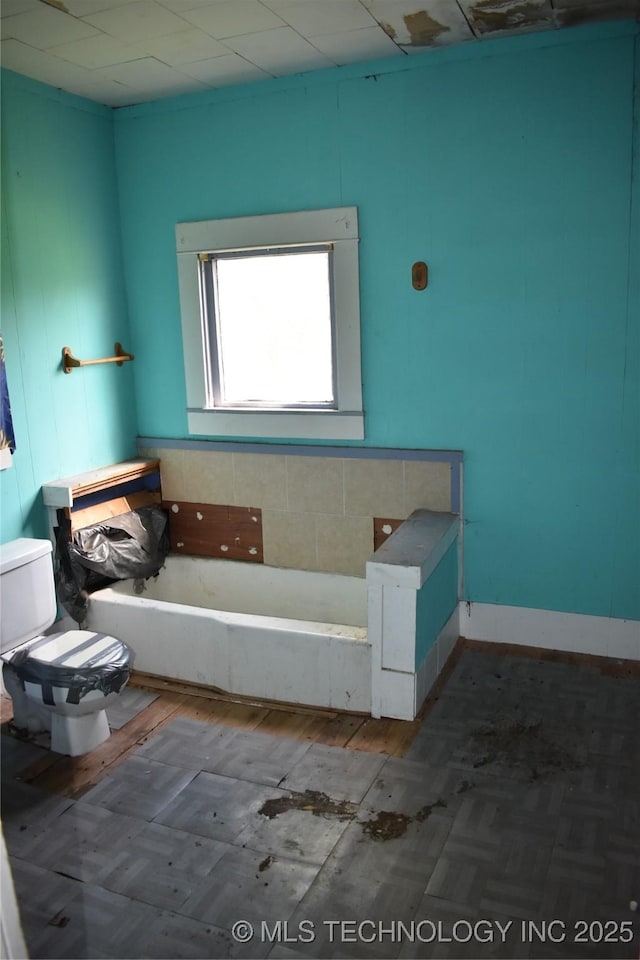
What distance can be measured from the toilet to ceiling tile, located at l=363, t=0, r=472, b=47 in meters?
2.33

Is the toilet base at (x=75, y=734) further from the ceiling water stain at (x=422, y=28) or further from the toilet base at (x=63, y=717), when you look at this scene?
the ceiling water stain at (x=422, y=28)

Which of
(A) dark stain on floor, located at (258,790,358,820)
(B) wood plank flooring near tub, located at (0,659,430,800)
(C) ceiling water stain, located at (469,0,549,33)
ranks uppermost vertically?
(C) ceiling water stain, located at (469,0,549,33)

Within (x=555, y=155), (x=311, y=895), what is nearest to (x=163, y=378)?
(x=555, y=155)

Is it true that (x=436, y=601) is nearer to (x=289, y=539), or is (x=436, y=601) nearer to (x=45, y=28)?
(x=289, y=539)

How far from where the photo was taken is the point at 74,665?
270 cm

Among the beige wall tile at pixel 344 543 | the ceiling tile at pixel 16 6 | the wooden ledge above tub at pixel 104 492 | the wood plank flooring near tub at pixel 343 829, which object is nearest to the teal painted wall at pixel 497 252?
the beige wall tile at pixel 344 543

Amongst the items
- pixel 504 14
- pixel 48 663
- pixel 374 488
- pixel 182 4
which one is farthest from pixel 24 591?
pixel 504 14

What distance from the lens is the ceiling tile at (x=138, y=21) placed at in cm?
262

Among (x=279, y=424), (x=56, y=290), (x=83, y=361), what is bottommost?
(x=279, y=424)

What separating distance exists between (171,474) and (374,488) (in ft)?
3.72

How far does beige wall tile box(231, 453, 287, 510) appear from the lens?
3713 millimetres

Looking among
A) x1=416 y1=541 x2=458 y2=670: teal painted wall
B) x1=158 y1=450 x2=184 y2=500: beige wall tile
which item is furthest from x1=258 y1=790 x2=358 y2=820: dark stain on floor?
x1=158 y1=450 x2=184 y2=500: beige wall tile

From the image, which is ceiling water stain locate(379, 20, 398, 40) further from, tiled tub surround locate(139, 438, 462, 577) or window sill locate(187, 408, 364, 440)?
tiled tub surround locate(139, 438, 462, 577)

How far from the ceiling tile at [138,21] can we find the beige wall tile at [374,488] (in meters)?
1.88
